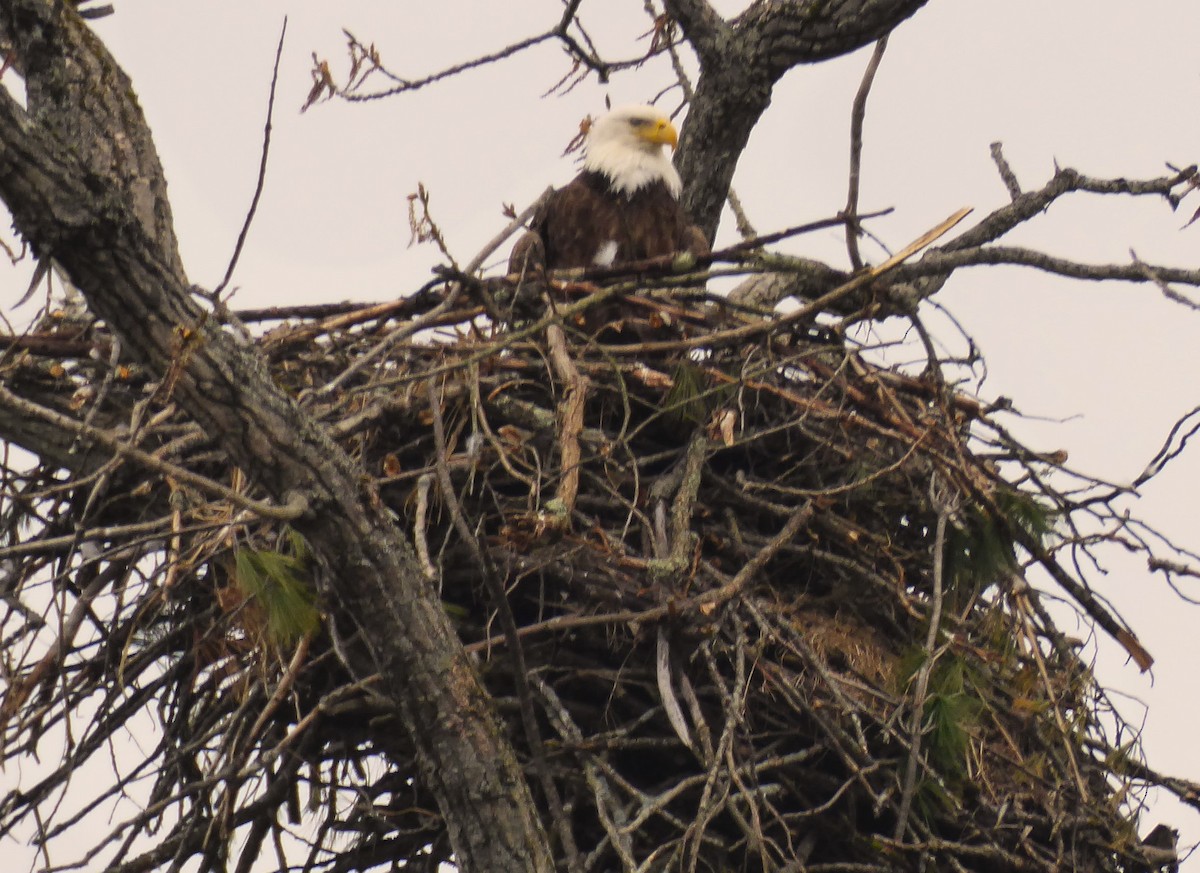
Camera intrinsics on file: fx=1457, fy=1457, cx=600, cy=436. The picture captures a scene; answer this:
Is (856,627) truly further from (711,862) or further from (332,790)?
(332,790)

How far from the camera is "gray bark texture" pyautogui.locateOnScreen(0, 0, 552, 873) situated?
2.03 m

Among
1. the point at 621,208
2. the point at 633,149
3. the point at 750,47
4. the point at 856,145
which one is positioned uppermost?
the point at 633,149

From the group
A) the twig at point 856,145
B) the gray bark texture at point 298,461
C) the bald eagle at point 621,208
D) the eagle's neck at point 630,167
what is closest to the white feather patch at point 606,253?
the bald eagle at point 621,208

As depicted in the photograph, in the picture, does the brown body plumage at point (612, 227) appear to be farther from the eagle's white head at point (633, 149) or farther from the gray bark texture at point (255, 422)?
the gray bark texture at point (255, 422)

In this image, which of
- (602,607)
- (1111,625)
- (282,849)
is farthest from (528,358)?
(1111,625)

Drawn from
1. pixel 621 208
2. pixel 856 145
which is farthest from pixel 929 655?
pixel 621 208

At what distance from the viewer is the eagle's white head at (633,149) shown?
457 centimetres

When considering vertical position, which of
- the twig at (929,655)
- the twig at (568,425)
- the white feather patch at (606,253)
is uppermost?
the white feather patch at (606,253)

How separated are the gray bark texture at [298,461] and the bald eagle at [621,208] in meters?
1.97

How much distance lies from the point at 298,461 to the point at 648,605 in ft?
3.07

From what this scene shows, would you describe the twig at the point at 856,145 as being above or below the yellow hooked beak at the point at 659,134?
below

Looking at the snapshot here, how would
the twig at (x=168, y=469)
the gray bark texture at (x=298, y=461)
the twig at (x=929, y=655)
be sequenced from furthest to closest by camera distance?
the twig at (x=929, y=655) < the gray bark texture at (x=298, y=461) < the twig at (x=168, y=469)

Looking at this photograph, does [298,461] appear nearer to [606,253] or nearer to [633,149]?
[606,253]

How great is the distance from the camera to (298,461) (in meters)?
2.26
